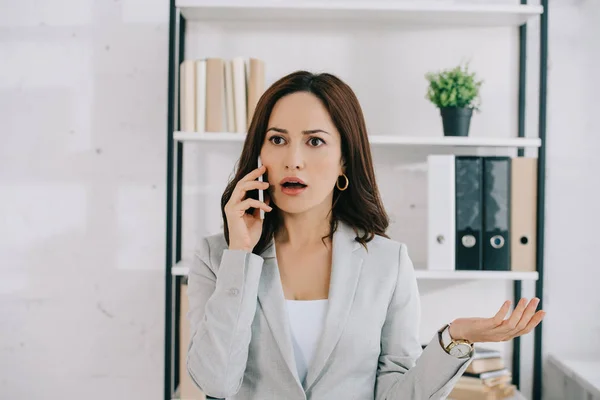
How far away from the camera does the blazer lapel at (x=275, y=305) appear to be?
1.08 m

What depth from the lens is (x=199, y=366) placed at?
42.4 inches

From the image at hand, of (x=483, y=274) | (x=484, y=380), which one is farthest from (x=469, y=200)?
(x=484, y=380)

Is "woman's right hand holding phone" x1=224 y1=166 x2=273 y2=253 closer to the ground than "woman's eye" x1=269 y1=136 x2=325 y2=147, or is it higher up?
closer to the ground

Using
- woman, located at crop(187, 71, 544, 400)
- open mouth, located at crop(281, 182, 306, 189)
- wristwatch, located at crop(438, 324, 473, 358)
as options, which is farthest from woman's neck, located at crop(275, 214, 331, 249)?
wristwatch, located at crop(438, 324, 473, 358)

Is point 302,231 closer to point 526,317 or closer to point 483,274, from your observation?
point 526,317

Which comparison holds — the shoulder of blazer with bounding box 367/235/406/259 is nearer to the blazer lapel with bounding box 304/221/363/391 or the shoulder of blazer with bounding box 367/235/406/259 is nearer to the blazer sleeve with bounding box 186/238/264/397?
the blazer lapel with bounding box 304/221/363/391

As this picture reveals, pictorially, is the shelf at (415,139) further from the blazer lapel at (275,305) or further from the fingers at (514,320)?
the fingers at (514,320)

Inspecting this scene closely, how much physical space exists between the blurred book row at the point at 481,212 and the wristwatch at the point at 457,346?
69 cm

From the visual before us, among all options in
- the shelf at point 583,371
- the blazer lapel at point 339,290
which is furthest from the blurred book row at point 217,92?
the shelf at point 583,371

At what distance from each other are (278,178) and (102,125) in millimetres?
1056

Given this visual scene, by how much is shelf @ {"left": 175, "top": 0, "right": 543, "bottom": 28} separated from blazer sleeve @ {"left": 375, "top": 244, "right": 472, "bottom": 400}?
2.74ft

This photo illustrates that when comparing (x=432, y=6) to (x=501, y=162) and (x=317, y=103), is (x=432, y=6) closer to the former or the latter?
(x=501, y=162)

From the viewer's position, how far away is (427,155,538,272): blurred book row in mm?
1653

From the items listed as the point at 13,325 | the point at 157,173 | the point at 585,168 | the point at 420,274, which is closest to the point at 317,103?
the point at 420,274
